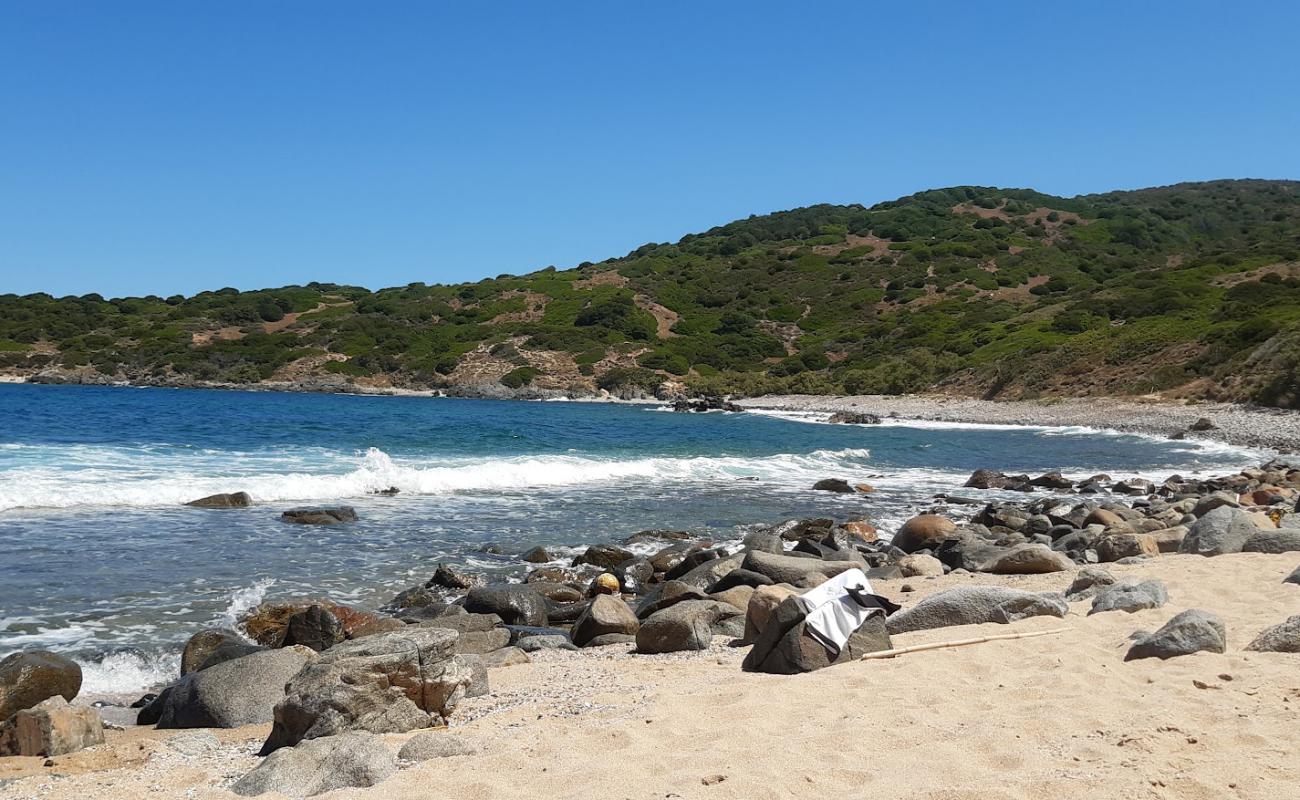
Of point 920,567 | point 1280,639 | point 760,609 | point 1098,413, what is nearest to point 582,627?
point 760,609

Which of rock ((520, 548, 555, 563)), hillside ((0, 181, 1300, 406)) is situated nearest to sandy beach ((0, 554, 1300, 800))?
rock ((520, 548, 555, 563))

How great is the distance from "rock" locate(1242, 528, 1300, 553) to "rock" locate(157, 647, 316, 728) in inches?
408

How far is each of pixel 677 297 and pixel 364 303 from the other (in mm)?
37366

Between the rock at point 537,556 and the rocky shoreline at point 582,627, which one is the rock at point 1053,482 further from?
the rock at point 537,556

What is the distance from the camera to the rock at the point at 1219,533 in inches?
420

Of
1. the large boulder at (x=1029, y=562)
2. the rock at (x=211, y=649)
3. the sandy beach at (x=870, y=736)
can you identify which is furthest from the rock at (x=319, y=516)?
the large boulder at (x=1029, y=562)

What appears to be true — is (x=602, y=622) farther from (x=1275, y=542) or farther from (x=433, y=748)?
(x=1275, y=542)

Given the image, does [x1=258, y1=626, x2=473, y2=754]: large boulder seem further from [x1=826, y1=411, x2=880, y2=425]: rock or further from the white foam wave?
[x1=826, y1=411, x2=880, y2=425]: rock

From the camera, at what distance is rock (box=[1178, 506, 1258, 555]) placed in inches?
420

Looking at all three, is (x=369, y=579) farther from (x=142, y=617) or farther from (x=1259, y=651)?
(x=1259, y=651)

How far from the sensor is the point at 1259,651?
19.4 ft

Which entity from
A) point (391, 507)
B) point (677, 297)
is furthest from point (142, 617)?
point (677, 297)

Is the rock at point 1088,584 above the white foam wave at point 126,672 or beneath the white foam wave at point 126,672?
above

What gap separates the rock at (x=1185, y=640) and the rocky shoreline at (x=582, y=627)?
0.01m
